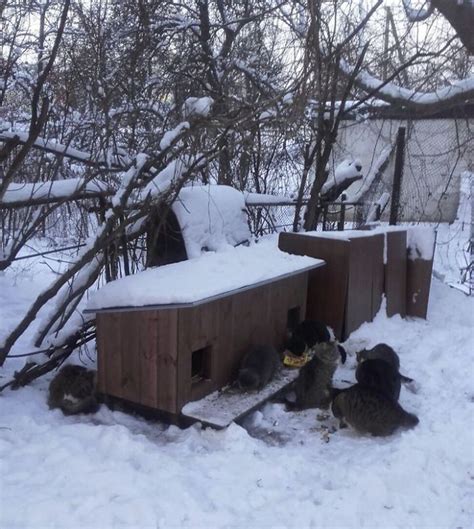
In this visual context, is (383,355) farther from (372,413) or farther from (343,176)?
(343,176)

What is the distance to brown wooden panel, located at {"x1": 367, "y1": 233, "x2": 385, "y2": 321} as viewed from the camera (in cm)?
667

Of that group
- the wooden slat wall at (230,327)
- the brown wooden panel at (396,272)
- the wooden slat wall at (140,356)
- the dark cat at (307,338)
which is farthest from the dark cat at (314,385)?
the brown wooden panel at (396,272)

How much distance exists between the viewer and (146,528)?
2.94m

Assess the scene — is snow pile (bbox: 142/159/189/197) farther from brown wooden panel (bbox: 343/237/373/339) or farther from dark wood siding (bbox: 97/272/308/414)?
brown wooden panel (bbox: 343/237/373/339)

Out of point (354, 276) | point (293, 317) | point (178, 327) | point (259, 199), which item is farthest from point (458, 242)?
point (178, 327)

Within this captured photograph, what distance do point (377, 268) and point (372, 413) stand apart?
Result: 303 cm

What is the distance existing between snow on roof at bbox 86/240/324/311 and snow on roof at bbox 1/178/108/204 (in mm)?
880

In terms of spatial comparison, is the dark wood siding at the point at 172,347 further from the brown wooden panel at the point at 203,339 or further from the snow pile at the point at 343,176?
the snow pile at the point at 343,176

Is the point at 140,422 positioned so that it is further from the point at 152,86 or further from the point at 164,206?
the point at 152,86

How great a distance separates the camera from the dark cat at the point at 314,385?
15.3 ft

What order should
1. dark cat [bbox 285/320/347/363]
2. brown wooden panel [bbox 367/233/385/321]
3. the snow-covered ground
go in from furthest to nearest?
brown wooden panel [bbox 367/233/385/321]
dark cat [bbox 285/320/347/363]
the snow-covered ground

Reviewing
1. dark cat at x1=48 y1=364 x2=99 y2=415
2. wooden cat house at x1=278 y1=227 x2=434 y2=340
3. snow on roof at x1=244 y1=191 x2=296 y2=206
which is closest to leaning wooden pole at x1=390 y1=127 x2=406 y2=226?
wooden cat house at x1=278 y1=227 x2=434 y2=340

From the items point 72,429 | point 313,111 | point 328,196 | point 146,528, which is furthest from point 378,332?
point 146,528

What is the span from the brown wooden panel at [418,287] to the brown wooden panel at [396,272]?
8 cm
